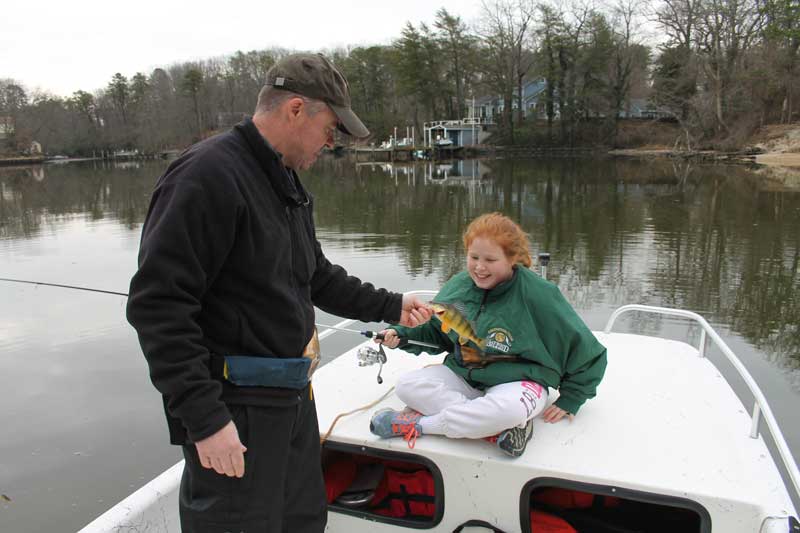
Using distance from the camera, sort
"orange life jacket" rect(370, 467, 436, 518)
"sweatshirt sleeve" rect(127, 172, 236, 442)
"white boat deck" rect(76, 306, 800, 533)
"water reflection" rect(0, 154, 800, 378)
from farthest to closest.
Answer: "water reflection" rect(0, 154, 800, 378) → "orange life jacket" rect(370, 467, 436, 518) → "white boat deck" rect(76, 306, 800, 533) → "sweatshirt sleeve" rect(127, 172, 236, 442)

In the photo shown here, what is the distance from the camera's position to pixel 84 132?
93625 millimetres

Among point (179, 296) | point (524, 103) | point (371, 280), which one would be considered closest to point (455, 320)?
point (179, 296)

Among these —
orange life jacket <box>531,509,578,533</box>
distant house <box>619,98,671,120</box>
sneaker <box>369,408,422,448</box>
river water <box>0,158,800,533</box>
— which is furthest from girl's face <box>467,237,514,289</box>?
distant house <box>619,98,671,120</box>

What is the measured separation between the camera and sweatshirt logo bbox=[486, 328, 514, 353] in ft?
9.15

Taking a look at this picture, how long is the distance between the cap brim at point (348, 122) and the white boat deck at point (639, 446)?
140 cm

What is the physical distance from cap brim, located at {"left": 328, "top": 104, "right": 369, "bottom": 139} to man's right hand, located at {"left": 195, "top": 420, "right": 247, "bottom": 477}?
989 millimetres

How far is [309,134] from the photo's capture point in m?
1.85

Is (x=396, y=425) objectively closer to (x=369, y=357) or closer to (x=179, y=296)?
(x=369, y=357)

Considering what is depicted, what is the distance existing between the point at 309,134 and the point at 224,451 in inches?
39.0

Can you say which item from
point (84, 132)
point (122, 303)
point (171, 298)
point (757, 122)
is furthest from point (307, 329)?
point (84, 132)

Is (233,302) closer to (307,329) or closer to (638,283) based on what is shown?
(307,329)

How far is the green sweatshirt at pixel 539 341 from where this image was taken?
272 cm

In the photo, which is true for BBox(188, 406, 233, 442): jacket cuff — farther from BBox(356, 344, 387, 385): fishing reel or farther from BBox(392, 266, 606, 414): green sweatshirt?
BBox(356, 344, 387, 385): fishing reel

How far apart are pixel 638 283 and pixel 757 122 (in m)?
44.4
